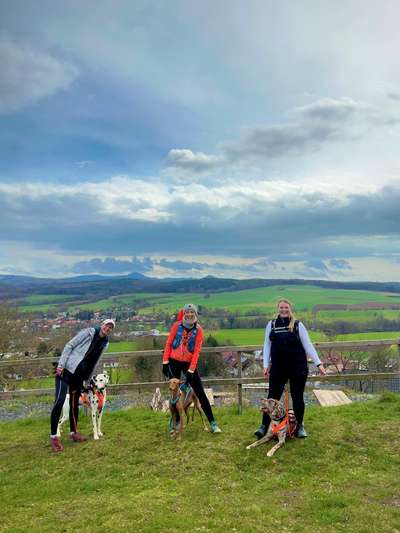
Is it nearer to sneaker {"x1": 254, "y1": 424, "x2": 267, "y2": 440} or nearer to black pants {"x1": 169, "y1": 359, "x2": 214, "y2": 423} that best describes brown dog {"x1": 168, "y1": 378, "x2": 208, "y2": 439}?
black pants {"x1": 169, "y1": 359, "x2": 214, "y2": 423}

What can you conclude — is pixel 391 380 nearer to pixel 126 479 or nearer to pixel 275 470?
pixel 275 470

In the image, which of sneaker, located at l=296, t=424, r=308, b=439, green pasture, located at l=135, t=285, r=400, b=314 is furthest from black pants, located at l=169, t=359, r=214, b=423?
green pasture, located at l=135, t=285, r=400, b=314

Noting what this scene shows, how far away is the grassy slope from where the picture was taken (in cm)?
437

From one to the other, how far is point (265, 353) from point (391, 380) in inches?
163

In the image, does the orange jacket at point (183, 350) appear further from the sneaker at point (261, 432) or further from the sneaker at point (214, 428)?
the sneaker at point (261, 432)

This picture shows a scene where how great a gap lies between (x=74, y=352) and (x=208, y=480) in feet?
10.1

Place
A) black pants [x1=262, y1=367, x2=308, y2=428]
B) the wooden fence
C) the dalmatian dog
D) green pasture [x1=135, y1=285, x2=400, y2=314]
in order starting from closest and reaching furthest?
1. black pants [x1=262, y1=367, x2=308, y2=428]
2. the dalmatian dog
3. the wooden fence
4. green pasture [x1=135, y1=285, x2=400, y2=314]

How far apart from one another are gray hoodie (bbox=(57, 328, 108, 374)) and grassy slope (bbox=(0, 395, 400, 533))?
4.46 feet

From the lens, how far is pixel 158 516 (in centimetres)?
437

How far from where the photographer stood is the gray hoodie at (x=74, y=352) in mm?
7070

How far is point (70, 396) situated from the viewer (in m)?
7.34

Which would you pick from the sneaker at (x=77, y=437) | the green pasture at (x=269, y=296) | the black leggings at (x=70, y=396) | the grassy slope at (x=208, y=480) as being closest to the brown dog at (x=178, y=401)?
the grassy slope at (x=208, y=480)

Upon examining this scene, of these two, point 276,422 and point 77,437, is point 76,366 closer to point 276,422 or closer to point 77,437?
point 77,437

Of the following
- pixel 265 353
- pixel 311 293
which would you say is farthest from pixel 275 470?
pixel 311 293
